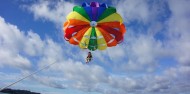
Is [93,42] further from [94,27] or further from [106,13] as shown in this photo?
[106,13]

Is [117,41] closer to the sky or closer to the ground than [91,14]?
closer to the ground

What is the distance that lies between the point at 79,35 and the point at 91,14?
198 centimetres

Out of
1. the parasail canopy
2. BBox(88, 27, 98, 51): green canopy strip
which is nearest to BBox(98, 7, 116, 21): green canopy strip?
the parasail canopy

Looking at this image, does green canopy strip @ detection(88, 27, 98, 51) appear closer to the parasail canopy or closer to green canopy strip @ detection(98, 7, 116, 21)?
the parasail canopy

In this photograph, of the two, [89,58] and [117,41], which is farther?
[117,41]

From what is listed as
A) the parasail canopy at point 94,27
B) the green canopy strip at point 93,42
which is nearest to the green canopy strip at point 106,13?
the parasail canopy at point 94,27

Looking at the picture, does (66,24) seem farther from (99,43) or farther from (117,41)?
(117,41)

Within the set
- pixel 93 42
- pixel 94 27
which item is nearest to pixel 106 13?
pixel 94 27

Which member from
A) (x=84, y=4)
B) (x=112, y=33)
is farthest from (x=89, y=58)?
(x=84, y=4)

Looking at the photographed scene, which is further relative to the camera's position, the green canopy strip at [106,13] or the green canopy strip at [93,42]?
the green canopy strip at [93,42]

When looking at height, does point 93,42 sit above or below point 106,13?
below

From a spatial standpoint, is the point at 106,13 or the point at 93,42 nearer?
the point at 106,13

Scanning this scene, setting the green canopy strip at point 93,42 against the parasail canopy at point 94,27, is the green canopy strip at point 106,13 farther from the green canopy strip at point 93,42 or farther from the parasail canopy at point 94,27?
the green canopy strip at point 93,42

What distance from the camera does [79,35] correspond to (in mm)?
20828
